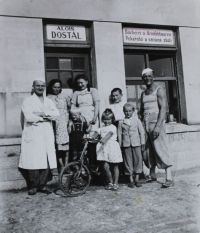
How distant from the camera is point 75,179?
4402 mm

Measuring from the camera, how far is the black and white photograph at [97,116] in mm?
3789

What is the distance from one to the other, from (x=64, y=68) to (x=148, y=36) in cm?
231

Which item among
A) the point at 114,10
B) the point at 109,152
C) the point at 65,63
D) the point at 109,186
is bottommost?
the point at 109,186

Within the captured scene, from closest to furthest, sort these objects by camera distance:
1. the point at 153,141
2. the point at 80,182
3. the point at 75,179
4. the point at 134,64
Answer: the point at 75,179
the point at 80,182
the point at 153,141
the point at 134,64

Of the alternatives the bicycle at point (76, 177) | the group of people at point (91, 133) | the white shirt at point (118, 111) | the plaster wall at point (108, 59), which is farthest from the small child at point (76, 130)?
the plaster wall at point (108, 59)

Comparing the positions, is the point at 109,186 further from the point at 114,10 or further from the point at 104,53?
the point at 114,10

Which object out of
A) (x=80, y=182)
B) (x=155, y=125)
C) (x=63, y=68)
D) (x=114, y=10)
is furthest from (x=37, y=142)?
(x=114, y=10)

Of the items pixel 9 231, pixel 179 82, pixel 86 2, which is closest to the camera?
pixel 9 231

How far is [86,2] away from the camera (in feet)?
18.8

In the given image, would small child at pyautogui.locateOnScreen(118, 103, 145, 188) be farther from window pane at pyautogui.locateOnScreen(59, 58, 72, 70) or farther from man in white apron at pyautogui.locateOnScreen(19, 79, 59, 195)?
window pane at pyautogui.locateOnScreen(59, 58, 72, 70)

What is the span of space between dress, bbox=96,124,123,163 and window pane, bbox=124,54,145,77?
1955 mm

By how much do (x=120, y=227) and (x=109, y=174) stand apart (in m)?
1.63

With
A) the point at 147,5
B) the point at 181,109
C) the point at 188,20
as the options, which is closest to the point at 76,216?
the point at 181,109

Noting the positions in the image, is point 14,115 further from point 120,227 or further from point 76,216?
point 120,227
